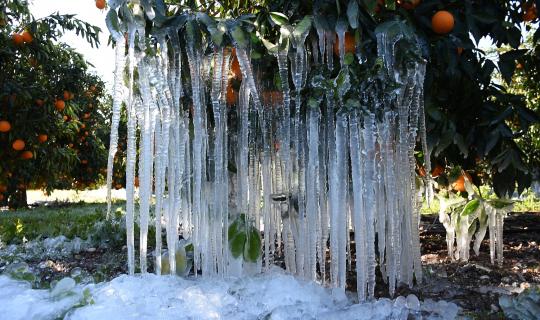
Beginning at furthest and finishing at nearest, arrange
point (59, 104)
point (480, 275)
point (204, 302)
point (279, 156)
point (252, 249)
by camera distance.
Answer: point (59, 104) < point (480, 275) < point (279, 156) < point (252, 249) < point (204, 302)

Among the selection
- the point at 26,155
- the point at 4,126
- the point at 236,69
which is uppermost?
the point at 4,126

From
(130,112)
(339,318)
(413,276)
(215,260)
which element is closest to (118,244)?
(215,260)

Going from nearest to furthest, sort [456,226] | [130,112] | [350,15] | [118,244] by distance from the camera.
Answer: [350,15] → [130,112] → [456,226] → [118,244]

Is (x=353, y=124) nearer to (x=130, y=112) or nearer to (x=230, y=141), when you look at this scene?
(x=230, y=141)

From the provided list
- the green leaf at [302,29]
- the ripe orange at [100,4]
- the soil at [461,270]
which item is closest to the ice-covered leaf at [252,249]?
the soil at [461,270]

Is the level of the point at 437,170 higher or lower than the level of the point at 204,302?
higher

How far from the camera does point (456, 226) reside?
210 centimetres

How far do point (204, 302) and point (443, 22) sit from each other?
1121 millimetres

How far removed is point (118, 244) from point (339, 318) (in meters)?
2.15

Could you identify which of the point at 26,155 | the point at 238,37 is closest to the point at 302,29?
the point at 238,37

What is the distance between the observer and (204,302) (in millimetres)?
1343

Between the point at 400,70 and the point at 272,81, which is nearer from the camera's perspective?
the point at 400,70

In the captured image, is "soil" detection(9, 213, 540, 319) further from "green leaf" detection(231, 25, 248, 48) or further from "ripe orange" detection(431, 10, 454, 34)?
"green leaf" detection(231, 25, 248, 48)

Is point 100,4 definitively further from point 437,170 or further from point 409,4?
point 437,170
